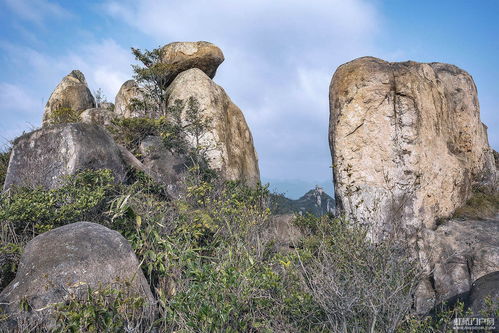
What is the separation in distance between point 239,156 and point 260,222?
46.2 ft

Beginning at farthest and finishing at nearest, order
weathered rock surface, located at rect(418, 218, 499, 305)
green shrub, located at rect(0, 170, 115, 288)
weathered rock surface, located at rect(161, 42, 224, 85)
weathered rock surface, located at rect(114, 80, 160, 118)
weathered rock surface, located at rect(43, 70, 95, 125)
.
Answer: weathered rock surface, located at rect(43, 70, 95, 125), weathered rock surface, located at rect(161, 42, 224, 85), weathered rock surface, located at rect(114, 80, 160, 118), weathered rock surface, located at rect(418, 218, 499, 305), green shrub, located at rect(0, 170, 115, 288)

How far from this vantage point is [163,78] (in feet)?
80.3

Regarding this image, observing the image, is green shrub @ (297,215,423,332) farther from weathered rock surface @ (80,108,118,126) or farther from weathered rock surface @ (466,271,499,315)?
weathered rock surface @ (80,108,118,126)

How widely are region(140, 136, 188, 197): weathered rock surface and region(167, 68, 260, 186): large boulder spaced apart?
2.57 metres

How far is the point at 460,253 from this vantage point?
12.0m

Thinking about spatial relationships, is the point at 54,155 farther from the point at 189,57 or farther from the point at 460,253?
the point at 189,57

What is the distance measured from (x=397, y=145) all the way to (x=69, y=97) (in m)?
22.8

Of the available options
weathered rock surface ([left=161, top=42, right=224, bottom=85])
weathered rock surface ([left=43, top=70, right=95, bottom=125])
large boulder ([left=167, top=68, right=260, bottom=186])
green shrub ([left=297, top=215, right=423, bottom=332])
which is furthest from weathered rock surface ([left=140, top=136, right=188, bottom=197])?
weathered rock surface ([left=43, top=70, right=95, bottom=125])

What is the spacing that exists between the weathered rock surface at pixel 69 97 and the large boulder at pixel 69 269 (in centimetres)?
2297

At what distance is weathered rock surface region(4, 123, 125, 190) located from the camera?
11.6 metres

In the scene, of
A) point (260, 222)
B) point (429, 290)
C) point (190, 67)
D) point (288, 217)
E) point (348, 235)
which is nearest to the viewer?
point (348, 235)

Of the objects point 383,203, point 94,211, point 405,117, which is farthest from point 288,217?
point 94,211

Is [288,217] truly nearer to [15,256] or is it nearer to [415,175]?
[415,175]

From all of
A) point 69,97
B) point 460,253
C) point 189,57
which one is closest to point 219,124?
point 189,57
